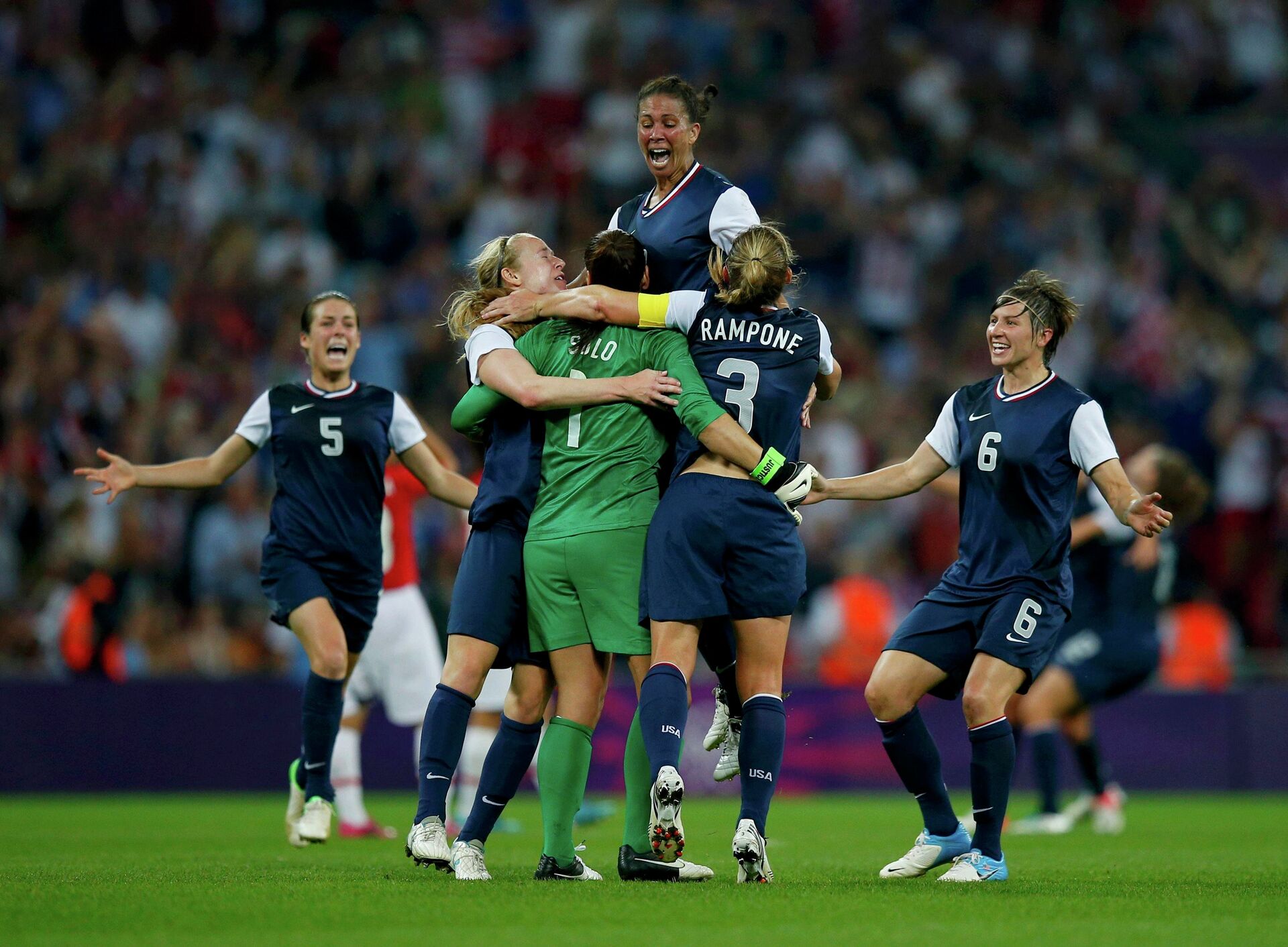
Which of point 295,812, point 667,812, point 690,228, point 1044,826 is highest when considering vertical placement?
point 690,228

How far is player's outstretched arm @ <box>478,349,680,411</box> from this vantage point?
20.5ft

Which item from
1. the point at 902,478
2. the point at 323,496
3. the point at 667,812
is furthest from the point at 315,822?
the point at 902,478

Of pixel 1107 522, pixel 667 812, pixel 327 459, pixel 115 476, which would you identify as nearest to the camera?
pixel 667 812

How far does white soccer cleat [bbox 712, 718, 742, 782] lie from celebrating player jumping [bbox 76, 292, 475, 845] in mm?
2113

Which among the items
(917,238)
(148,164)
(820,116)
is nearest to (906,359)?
(917,238)

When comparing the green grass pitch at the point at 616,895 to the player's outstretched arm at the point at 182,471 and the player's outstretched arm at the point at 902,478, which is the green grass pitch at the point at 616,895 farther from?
the player's outstretched arm at the point at 182,471

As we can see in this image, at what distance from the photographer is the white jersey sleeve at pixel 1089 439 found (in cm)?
657

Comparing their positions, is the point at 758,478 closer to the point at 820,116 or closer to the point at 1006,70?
the point at 820,116

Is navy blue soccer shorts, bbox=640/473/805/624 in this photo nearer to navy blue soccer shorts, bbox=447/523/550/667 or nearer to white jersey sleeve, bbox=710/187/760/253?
navy blue soccer shorts, bbox=447/523/550/667

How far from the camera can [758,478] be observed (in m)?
6.21

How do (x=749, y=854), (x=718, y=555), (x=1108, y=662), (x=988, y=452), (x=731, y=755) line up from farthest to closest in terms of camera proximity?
(x=1108, y=662), (x=988, y=452), (x=731, y=755), (x=718, y=555), (x=749, y=854)

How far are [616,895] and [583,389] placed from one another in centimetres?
188

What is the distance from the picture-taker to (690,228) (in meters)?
6.68

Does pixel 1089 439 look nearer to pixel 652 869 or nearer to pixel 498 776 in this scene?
pixel 652 869
